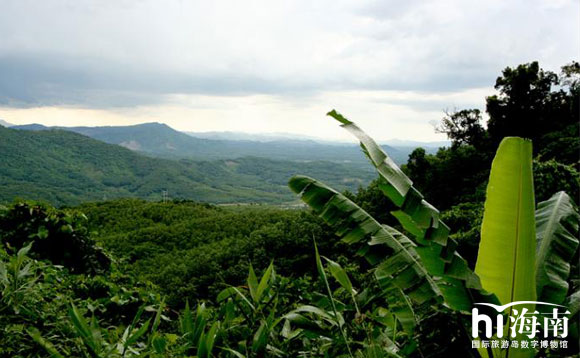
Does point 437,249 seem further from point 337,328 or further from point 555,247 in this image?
point 555,247

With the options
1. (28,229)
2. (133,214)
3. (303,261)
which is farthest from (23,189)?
(28,229)

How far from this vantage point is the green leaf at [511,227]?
240 centimetres

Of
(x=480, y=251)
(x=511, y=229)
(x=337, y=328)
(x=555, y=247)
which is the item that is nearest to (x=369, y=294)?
(x=337, y=328)

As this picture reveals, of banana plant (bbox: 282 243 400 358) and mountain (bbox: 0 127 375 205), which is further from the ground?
banana plant (bbox: 282 243 400 358)

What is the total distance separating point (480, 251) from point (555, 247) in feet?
1.92

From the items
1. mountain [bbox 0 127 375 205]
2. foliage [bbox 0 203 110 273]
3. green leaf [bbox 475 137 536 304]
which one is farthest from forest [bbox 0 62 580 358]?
mountain [bbox 0 127 375 205]

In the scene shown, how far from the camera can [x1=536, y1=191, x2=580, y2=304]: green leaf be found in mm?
2547

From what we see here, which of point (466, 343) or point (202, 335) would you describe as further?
point (466, 343)

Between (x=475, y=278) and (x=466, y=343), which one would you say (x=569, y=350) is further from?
(x=475, y=278)

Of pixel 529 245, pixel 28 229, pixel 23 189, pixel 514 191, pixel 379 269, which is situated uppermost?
pixel 514 191

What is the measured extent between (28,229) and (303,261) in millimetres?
12973

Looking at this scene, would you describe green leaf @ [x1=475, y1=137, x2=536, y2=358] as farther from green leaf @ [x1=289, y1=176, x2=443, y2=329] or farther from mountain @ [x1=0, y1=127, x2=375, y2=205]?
mountain @ [x1=0, y1=127, x2=375, y2=205]

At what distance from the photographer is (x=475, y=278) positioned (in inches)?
90.2

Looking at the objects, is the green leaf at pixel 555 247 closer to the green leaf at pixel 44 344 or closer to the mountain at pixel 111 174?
the green leaf at pixel 44 344
